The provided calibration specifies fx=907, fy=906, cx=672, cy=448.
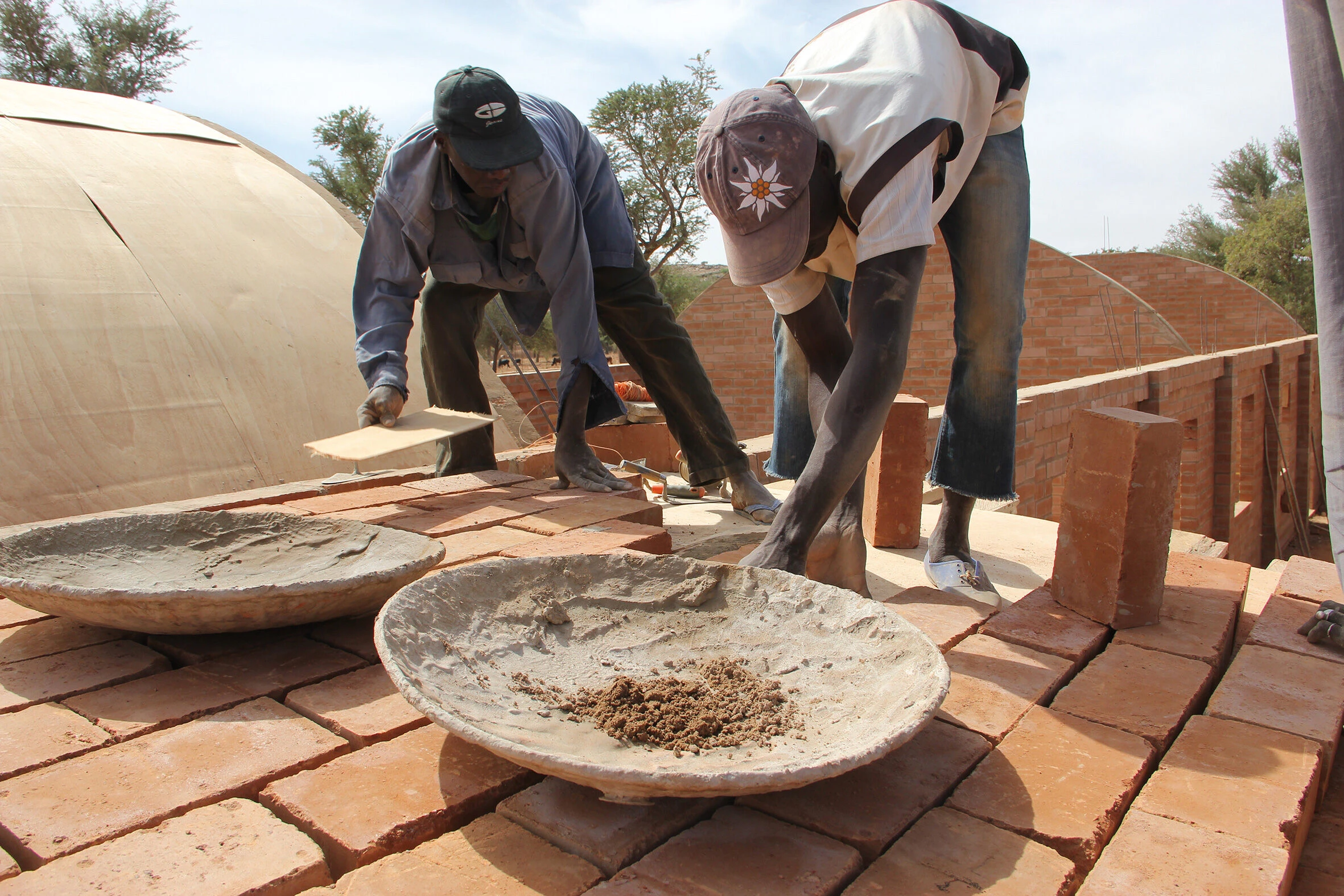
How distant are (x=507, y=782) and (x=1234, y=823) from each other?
35.9 inches

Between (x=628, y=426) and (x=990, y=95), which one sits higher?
(x=990, y=95)

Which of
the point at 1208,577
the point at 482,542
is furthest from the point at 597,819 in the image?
the point at 1208,577

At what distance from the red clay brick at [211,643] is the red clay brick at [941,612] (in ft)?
4.00

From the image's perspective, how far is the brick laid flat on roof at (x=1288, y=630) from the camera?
1.67m

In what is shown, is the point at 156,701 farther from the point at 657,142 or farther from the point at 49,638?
the point at 657,142

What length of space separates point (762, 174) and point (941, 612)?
96cm

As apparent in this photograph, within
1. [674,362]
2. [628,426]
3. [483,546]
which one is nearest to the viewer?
[483,546]

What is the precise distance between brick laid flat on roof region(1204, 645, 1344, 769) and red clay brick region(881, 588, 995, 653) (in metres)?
0.43

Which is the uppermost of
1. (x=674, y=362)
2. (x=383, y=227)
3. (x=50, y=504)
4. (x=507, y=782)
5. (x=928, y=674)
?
(x=383, y=227)

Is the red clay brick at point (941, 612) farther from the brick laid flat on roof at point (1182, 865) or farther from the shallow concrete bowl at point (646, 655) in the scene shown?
the brick laid flat on roof at point (1182, 865)

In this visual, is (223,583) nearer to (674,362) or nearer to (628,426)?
(674,362)

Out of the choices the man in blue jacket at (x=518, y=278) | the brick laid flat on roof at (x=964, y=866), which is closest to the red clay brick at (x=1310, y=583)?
the brick laid flat on roof at (x=964, y=866)

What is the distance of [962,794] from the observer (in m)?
1.20

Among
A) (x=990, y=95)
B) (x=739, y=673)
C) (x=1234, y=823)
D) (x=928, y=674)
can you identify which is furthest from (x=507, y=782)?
(x=990, y=95)
